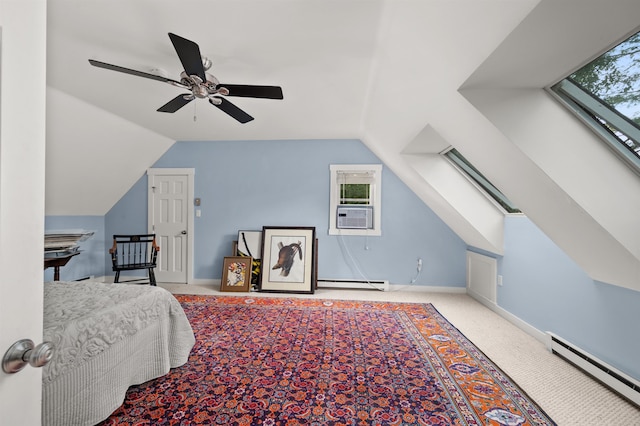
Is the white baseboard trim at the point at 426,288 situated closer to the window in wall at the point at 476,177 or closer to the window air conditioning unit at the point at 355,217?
the window air conditioning unit at the point at 355,217

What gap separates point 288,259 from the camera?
4293 mm

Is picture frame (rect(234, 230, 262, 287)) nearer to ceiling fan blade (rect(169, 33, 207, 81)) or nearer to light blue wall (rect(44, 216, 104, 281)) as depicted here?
light blue wall (rect(44, 216, 104, 281))

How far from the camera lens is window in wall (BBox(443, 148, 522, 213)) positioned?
3.20m

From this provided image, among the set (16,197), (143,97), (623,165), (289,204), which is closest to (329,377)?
(16,197)

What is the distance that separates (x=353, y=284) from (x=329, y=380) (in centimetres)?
242

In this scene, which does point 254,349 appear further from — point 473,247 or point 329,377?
point 473,247

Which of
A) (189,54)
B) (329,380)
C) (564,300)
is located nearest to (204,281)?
(329,380)

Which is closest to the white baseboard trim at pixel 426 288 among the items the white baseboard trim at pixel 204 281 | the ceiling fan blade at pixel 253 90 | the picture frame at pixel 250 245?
the picture frame at pixel 250 245

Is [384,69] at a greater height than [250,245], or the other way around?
[384,69]

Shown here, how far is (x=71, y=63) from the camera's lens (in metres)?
2.32

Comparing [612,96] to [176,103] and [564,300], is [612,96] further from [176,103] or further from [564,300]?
[176,103]

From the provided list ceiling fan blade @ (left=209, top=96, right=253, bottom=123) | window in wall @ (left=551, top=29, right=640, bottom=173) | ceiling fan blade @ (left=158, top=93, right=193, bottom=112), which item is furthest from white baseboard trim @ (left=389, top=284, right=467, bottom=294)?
ceiling fan blade @ (left=158, top=93, right=193, bottom=112)

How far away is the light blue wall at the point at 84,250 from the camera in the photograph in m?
4.02

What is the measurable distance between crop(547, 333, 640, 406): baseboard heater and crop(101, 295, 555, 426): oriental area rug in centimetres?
64
